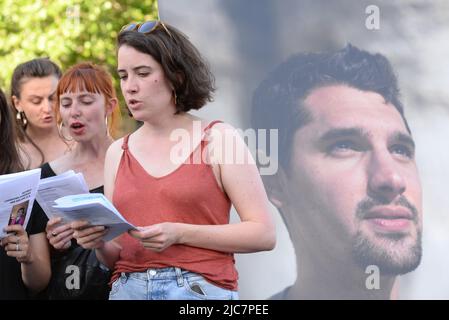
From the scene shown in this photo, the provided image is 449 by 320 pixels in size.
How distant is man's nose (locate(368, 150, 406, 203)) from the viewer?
12.6 feet

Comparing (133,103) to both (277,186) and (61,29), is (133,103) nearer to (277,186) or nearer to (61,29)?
(277,186)

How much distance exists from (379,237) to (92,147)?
1.30 m

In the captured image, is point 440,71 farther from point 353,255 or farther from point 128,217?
point 128,217

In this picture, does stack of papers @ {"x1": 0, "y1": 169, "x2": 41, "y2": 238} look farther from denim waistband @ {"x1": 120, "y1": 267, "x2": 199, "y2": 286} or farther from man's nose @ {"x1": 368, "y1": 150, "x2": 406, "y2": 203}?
man's nose @ {"x1": 368, "y1": 150, "x2": 406, "y2": 203}

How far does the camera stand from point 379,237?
12.7ft

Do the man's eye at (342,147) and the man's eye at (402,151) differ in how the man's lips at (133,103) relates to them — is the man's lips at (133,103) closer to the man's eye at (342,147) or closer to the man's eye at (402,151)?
the man's eye at (342,147)

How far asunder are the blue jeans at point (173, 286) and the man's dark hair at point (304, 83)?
50.8 inches

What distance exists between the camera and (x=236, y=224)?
9.14 feet

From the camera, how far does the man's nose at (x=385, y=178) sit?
3838mm

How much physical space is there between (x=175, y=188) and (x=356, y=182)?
1349 mm

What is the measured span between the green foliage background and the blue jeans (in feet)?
18.4

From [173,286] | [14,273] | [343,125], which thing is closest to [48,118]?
[14,273]

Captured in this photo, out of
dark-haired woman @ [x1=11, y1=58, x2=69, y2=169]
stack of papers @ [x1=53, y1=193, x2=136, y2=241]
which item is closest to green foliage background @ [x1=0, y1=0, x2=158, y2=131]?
dark-haired woman @ [x1=11, y1=58, x2=69, y2=169]

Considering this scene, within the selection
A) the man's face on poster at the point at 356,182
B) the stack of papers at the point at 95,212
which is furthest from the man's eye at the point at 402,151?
the stack of papers at the point at 95,212
